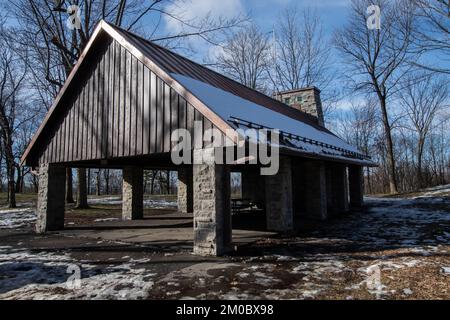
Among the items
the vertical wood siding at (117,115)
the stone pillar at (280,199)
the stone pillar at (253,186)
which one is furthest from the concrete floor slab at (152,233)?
the stone pillar at (253,186)

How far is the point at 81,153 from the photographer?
11117mm

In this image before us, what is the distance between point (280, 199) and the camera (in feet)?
34.0

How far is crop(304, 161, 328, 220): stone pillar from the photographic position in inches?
541

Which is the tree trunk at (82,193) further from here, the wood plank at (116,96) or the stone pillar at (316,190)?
the stone pillar at (316,190)

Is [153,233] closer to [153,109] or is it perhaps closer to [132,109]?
[132,109]

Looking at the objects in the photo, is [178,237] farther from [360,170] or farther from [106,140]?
[360,170]

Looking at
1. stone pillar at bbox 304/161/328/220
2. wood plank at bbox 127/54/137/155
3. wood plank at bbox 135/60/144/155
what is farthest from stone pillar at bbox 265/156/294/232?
wood plank at bbox 127/54/137/155

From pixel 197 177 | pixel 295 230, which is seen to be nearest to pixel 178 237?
pixel 197 177

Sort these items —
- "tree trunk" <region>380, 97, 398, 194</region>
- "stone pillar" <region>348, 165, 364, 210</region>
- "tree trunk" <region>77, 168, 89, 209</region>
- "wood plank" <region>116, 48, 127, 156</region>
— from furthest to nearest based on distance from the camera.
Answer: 1. "tree trunk" <region>380, 97, 398, 194</region>
2. "tree trunk" <region>77, 168, 89, 209</region>
3. "stone pillar" <region>348, 165, 364, 210</region>
4. "wood plank" <region>116, 48, 127, 156</region>

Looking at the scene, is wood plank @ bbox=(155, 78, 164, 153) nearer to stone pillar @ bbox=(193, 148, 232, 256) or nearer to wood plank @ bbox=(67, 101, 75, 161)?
stone pillar @ bbox=(193, 148, 232, 256)

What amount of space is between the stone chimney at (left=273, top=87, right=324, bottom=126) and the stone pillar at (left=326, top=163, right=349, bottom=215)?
17.9 ft

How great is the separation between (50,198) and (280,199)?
8.01 meters

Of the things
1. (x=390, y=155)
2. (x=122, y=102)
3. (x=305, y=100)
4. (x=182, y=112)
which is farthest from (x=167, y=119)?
(x=390, y=155)
